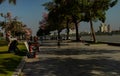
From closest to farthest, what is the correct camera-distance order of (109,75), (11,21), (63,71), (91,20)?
1. (109,75)
2. (63,71)
3. (91,20)
4. (11,21)

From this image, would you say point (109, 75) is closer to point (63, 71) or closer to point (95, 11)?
point (63, 71)

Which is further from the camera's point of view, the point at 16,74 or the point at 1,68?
the point at 1,68

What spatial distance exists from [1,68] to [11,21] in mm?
83389

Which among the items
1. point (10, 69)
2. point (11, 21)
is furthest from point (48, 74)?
point (11, 21)

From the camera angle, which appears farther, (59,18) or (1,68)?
(59,18)

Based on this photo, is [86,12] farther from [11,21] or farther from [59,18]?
[11,21]

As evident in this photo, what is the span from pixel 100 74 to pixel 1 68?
4889 millimetres

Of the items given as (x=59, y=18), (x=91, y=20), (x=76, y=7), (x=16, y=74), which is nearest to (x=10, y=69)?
(x=16, y=74)

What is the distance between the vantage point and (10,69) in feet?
54.3

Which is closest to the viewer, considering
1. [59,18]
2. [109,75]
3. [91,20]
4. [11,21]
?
[109,75]

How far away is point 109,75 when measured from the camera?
1467 centimetres

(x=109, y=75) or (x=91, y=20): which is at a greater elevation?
(x=91, y=20)

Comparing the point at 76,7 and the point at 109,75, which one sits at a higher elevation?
the point at 76,7

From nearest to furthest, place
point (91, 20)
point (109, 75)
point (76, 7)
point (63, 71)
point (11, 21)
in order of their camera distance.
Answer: point (109, 75)
point (63, 71)
point (76, 7)
point (91, 20)
point (11, 21)
